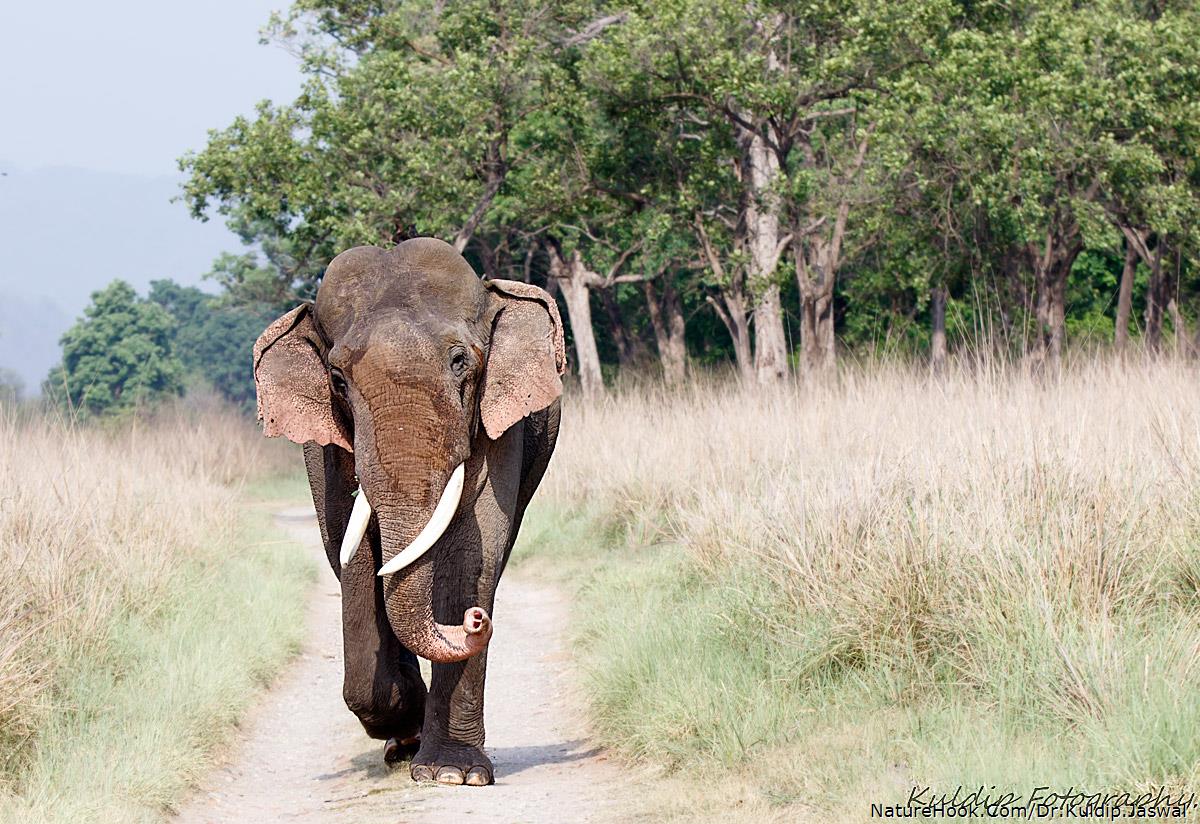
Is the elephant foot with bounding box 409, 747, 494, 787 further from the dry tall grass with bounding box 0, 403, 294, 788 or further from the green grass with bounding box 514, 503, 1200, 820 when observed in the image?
the dry tall grass with bounding box 0, 403, 294, 788

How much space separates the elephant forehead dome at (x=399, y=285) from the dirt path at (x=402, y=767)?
1908 millimetres

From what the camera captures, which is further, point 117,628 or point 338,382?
point 117,628

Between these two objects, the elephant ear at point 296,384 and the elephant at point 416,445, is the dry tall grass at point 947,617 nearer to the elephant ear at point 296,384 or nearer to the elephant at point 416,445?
the elephant at point 416,445

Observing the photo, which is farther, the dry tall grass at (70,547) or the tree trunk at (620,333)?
the tree trunk at (620,333)

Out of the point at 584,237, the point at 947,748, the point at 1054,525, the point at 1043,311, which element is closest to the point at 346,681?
the point at 947,748

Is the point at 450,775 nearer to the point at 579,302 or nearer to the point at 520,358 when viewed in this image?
the point at 520,358

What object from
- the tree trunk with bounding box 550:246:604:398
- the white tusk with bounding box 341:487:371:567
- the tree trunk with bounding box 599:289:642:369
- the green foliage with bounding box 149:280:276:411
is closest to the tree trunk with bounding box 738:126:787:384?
the tree trunk with bounding box 550:246:604:398

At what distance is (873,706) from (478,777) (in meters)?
1.64

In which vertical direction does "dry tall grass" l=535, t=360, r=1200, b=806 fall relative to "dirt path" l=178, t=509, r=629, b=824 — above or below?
above

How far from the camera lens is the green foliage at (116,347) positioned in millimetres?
65875

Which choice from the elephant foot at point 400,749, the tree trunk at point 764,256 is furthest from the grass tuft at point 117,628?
the tree trunk at point 764,256

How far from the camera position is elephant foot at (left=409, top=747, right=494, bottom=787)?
6.56 metres

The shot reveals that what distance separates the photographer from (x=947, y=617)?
6.55m

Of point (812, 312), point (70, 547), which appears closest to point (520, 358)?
point (70, 547)
